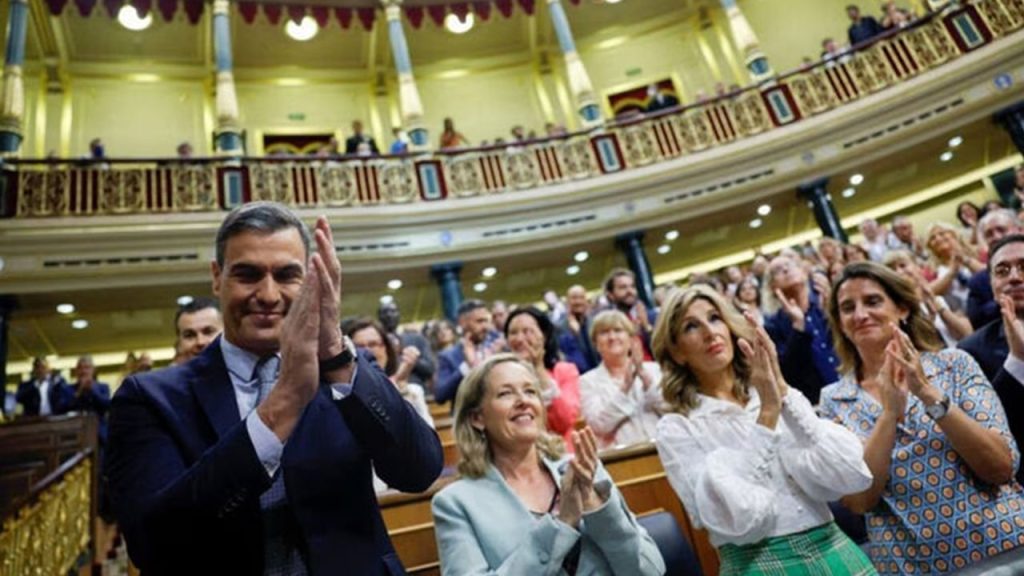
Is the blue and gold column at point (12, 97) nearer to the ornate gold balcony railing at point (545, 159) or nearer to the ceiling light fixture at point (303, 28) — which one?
the ornate gold balcony railing at point (545, 159)

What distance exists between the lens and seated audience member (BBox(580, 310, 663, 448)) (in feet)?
8.98

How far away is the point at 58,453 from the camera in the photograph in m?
4.59

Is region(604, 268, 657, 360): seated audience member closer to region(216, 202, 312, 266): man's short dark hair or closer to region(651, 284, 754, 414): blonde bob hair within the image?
→ region(651, 284, 754, 414): blonde bob hair

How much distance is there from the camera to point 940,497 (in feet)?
4.94

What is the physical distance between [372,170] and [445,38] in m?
4.13

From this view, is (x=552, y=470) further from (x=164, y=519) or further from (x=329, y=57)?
(x=329, y=57)

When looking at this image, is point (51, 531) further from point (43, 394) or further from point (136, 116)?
point (136, 116)

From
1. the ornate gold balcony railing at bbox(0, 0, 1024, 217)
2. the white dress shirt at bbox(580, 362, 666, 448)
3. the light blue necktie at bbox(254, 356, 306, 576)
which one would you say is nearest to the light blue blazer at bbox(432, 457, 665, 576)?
the light blue necktie at bbox(254, 356, 306, 576)

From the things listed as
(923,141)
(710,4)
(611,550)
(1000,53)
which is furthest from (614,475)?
(710,4)

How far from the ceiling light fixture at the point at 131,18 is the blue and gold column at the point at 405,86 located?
3.48 meters

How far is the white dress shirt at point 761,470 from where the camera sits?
4.68 ft

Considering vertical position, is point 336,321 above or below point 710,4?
below

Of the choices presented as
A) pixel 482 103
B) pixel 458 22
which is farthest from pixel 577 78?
pixel 482 103

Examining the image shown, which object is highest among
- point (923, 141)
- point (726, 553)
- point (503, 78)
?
point (503, 78)
